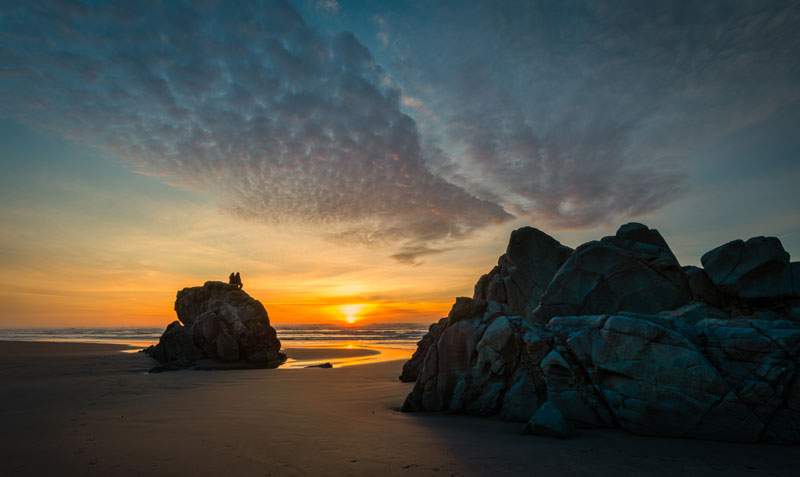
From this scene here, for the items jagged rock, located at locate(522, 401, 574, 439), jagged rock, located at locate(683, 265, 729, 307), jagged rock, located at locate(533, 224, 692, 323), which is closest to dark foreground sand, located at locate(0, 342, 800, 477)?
jagged rock, located at locate(522, 401, 574, 439)

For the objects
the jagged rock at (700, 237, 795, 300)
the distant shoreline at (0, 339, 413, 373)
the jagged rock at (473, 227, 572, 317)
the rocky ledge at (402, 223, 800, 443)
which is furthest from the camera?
the distant shoreline at (0, 339, 413, 373)

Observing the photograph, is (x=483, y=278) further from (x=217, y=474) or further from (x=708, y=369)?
(x=217, y=474)

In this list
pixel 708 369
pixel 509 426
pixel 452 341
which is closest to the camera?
pixel 708 369

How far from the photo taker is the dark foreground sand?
5715 millimetres

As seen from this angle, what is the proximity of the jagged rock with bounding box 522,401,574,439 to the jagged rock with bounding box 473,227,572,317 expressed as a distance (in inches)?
610

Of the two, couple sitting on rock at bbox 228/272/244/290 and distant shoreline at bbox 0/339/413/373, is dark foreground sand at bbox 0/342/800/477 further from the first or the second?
couple sitting on rock at bbox 228/272/244/290

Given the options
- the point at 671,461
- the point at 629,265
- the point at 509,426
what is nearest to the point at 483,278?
the point at 629,265

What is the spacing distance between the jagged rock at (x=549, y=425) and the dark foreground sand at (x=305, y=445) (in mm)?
287

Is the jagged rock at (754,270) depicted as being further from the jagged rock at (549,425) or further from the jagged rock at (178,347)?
the jagged rock at (178,347)

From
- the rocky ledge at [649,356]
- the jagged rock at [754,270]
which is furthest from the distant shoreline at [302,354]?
the jagged rock at [754,270]

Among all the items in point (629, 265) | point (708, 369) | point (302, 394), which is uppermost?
point (629, 265)

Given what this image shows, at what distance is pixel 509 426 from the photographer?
8.56 metres

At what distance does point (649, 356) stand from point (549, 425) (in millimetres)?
2920

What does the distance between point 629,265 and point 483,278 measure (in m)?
11.4
